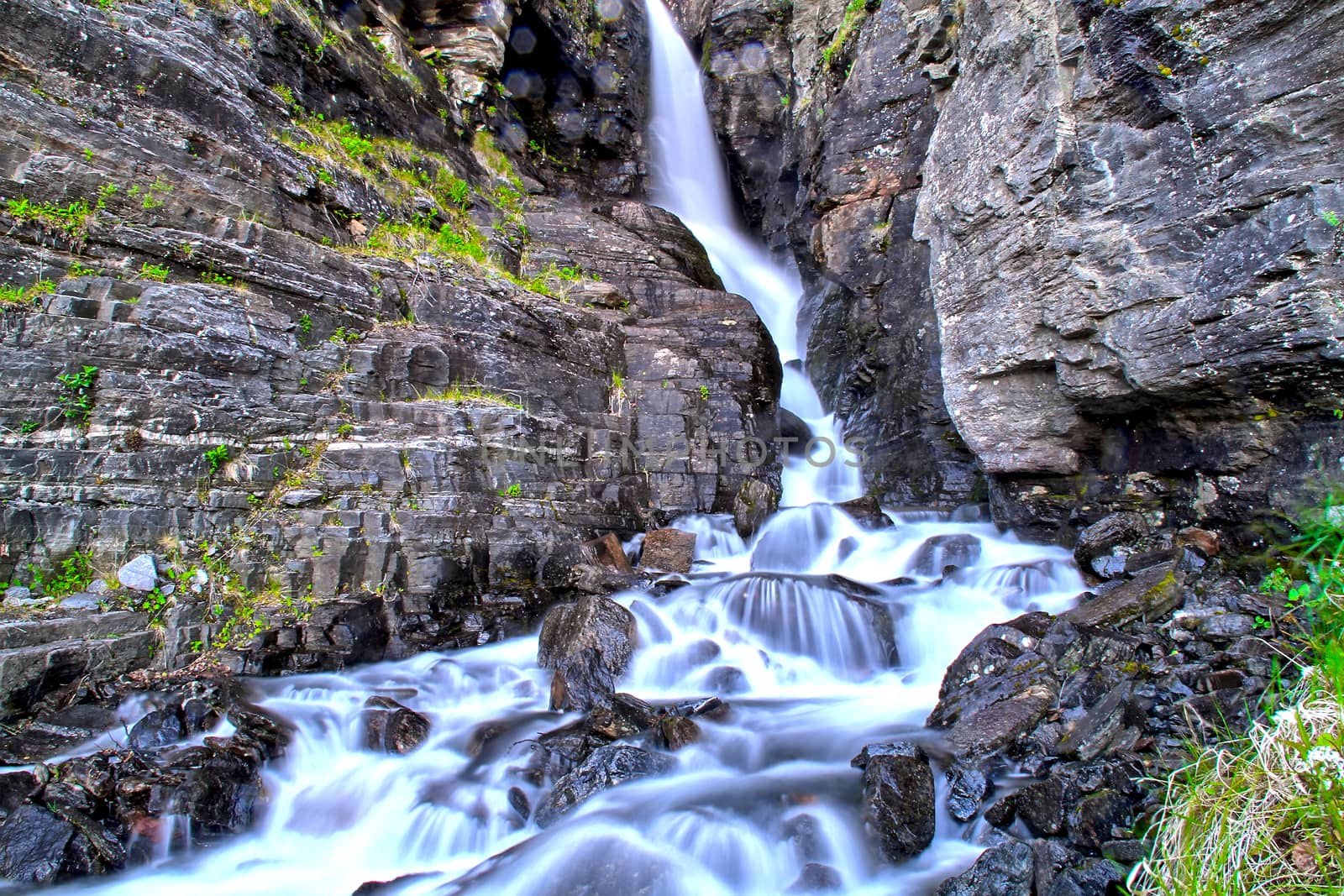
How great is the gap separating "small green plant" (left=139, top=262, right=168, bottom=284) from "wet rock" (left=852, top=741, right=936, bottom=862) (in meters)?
9.09

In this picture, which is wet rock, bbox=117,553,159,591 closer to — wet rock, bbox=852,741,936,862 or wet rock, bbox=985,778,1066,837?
wet rock, bbox=852,741,936,862

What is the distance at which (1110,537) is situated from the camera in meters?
7.67

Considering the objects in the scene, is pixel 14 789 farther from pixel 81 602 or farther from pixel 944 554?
pixel 944 554

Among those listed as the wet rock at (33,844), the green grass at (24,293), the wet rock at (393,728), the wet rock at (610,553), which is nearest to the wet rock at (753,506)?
the wet rock at (610,553)

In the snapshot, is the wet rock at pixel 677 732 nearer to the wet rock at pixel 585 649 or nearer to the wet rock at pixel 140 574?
the wet rock at pixel 585 649

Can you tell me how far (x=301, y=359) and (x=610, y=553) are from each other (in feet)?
15.8

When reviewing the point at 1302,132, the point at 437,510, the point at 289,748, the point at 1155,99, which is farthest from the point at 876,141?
the point at 289,748

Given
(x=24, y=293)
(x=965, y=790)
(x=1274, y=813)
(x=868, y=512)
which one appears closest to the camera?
(x=1274, y=813)

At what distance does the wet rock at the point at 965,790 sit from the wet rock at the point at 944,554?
477cm

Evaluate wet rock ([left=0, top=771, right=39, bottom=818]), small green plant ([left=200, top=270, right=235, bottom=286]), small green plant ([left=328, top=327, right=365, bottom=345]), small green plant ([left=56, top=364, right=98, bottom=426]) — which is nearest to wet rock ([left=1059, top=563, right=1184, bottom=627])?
wet rock ([left=0, top=771, right=39, bottom=818])

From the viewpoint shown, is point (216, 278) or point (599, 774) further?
point (216, 278)

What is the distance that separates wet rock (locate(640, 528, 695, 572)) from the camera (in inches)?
392

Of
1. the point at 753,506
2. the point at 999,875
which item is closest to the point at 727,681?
the point at 999,875

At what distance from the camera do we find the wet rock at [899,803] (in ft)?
13.4
